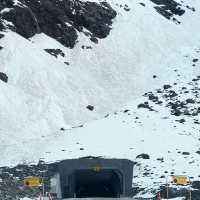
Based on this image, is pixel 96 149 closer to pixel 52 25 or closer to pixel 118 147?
pixel 118 147

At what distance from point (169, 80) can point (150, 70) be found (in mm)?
2463

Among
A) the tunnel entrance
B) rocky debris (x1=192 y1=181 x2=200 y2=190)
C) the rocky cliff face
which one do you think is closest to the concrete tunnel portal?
the tunnel entrance

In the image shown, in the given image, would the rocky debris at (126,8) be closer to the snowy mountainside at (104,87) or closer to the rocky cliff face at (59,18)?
the snowy mountainside at (104,87)

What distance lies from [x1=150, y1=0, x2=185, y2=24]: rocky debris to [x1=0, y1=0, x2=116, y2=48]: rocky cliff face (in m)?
5.52

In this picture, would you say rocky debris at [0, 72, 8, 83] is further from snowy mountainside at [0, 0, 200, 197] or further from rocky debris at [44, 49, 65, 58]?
rocky debris at [44, 49, 65, 58]

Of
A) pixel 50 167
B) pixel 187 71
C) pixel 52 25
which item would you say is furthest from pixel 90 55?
pixel 50 167

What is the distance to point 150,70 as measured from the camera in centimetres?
4991

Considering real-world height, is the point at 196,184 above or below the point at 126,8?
below

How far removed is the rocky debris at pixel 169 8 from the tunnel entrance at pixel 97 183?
120 feet

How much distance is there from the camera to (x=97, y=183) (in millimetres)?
24312

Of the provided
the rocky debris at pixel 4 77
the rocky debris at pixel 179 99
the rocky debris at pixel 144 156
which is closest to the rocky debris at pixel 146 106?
the rocky debris at pixel 179 99

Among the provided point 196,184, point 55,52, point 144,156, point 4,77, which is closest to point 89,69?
point 55,52

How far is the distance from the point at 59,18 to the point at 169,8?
13797 mm

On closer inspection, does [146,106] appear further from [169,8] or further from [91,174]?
[91,174]
